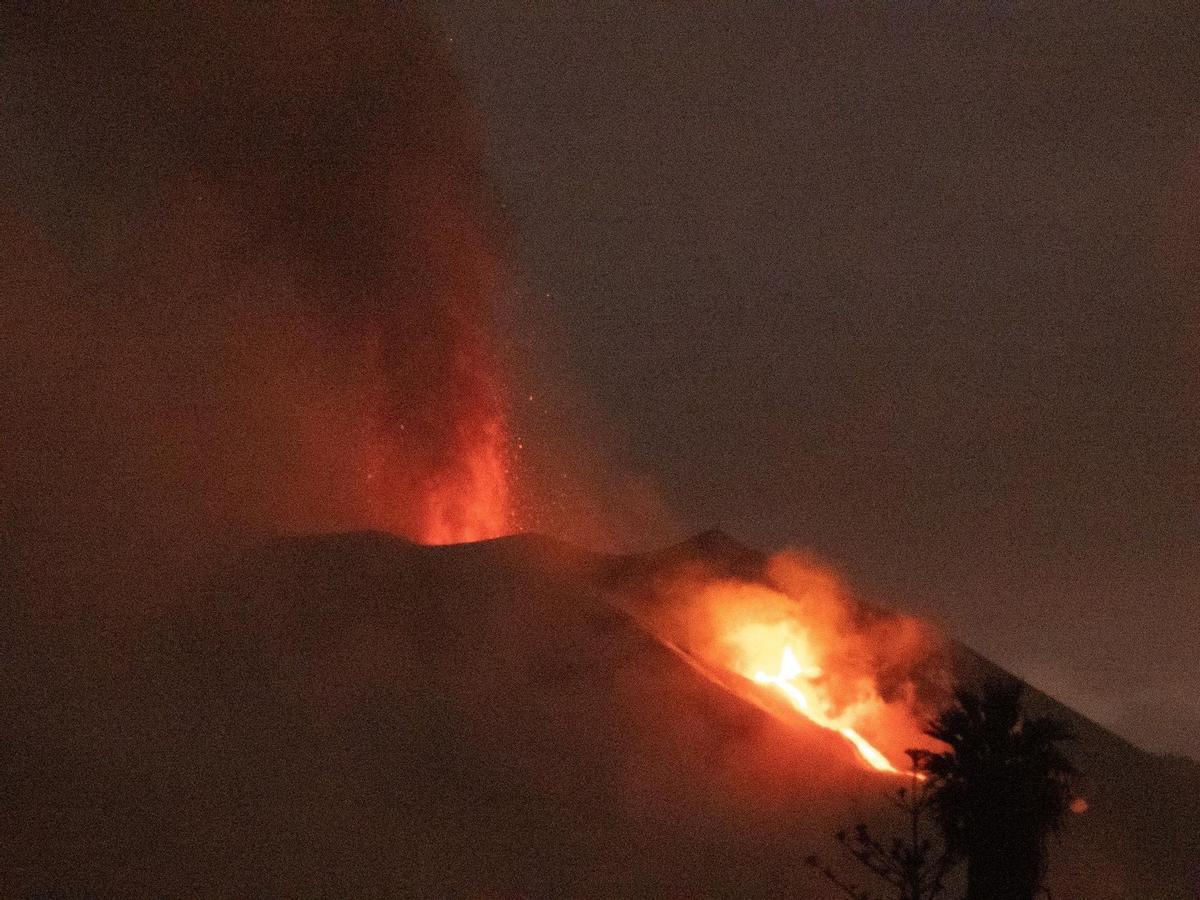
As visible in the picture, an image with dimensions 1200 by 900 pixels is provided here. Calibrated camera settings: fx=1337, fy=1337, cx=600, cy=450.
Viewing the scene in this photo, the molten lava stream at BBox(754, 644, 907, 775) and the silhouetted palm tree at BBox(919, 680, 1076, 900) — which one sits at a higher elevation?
the molten lava stream at BBox(754, 644, 907, 775)

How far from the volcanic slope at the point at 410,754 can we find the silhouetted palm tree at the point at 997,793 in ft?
35.5

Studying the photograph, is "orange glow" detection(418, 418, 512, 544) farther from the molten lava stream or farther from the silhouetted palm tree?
the silhouetted palm tree

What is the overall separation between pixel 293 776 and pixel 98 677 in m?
6.65

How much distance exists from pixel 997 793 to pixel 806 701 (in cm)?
2156

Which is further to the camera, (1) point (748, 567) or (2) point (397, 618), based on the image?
(1) point (748, 567)

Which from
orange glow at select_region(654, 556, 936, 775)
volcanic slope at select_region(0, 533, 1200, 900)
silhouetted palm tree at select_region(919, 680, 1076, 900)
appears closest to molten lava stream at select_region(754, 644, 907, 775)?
orange glow at select_region(654, 556, 936, 775)

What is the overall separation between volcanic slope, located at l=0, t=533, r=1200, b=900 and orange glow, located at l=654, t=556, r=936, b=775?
262 centimetres

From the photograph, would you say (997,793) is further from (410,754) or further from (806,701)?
(806,701)

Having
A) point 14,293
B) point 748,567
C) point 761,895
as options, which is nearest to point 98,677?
point 761,895

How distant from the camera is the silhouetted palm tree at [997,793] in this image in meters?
19.5

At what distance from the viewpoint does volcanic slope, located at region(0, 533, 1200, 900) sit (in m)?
28.5

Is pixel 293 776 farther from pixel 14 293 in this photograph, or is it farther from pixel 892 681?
pixel 14 293

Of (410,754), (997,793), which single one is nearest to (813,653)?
(410,754)

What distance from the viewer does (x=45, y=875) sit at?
26.1 m
